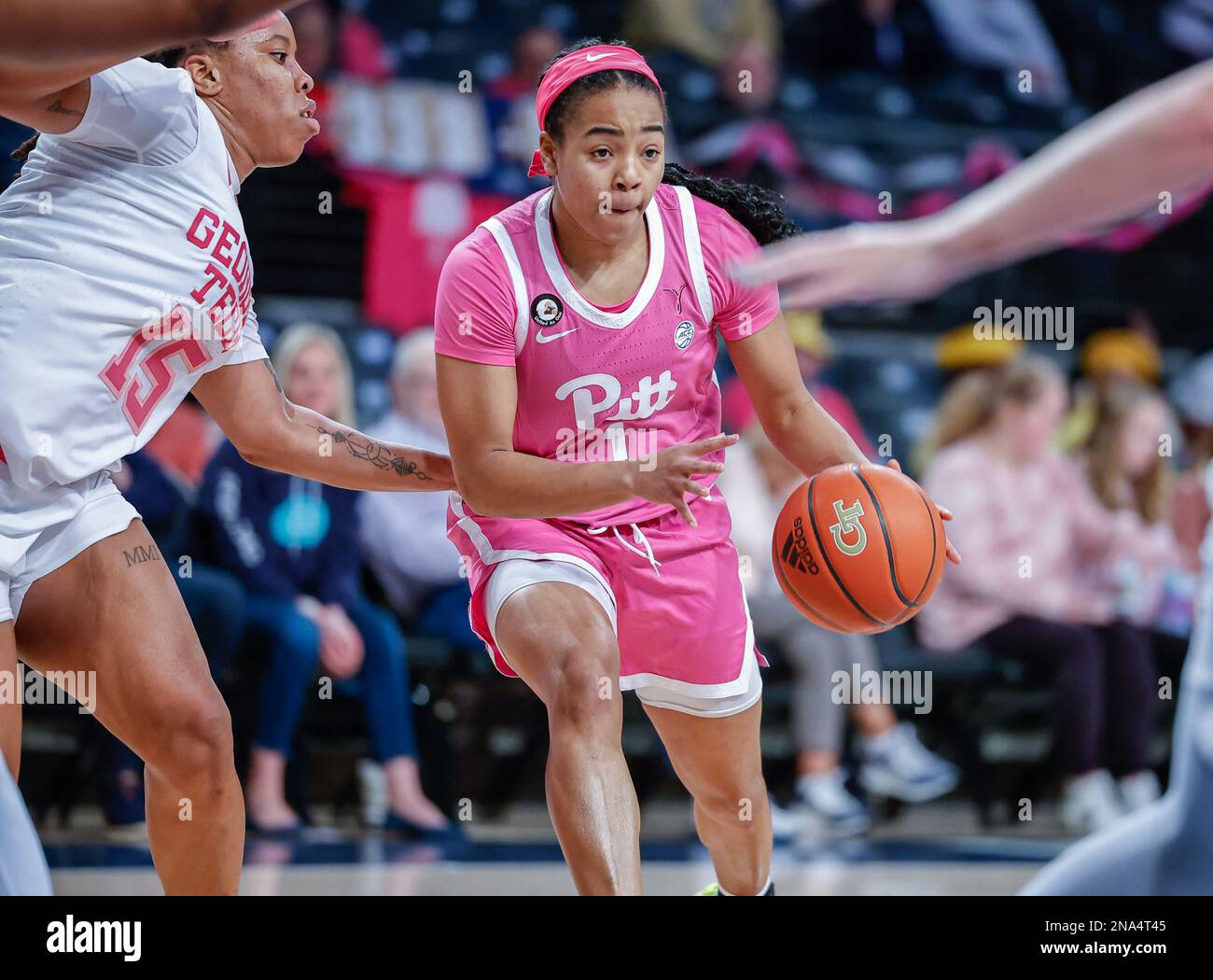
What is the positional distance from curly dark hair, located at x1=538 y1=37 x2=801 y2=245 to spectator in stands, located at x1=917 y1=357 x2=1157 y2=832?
10.6ft

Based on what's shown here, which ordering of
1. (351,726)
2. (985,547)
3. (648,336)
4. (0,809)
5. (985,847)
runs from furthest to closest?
(985,547)
(351,726)
(985,847)
(648,336)
(0,809)

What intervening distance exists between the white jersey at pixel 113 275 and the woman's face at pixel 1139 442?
16.4ft

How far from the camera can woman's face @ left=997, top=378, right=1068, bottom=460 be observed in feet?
21.8

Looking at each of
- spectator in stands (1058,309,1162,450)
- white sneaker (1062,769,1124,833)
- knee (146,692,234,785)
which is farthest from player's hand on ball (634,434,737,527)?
spectator in stands (1058,309,1162,450)

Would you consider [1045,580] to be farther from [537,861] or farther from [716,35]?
[716,35]

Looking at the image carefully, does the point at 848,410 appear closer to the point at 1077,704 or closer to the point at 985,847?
the point at 1077,704

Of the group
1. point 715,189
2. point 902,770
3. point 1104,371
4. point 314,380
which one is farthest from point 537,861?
point 1104,371

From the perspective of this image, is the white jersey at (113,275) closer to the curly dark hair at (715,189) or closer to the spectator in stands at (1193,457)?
the curly dark hair at (715,189)

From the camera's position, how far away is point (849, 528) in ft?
10.1

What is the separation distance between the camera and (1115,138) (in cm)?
180

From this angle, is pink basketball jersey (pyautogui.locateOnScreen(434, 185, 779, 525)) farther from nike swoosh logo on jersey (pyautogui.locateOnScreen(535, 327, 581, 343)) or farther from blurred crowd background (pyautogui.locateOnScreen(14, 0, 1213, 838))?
blurred crowd background (pyautogui.locateOnScreen(14, 0, 1213, 838))

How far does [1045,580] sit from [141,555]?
461 cm
